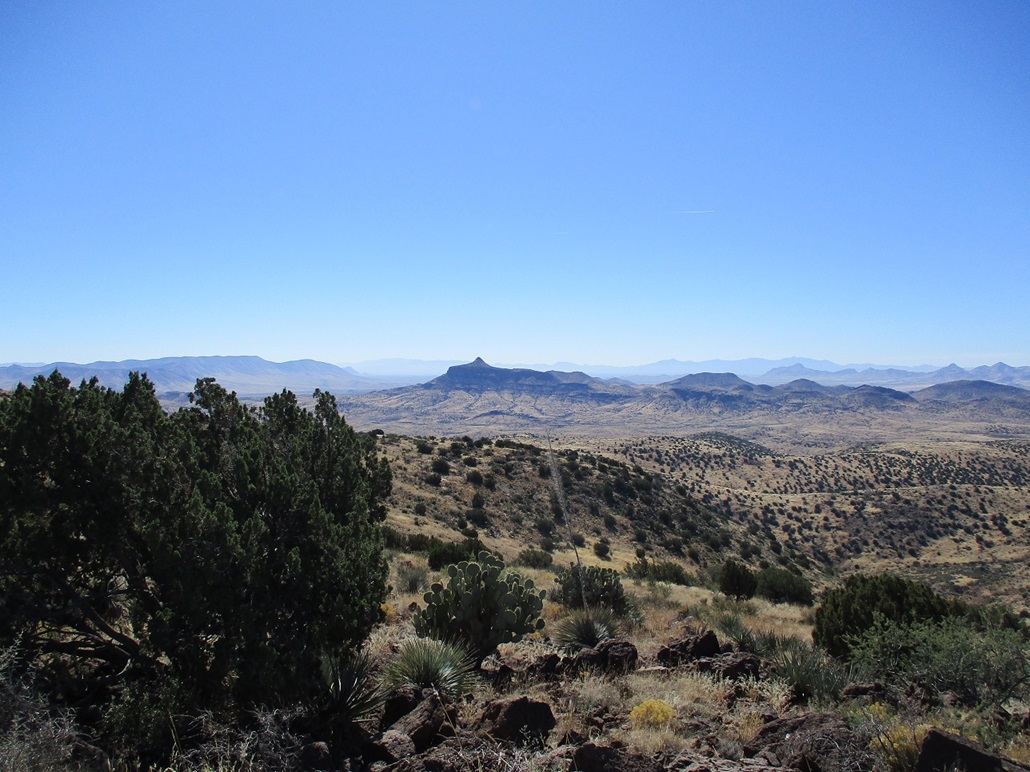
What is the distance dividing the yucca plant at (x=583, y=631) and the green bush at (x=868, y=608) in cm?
410

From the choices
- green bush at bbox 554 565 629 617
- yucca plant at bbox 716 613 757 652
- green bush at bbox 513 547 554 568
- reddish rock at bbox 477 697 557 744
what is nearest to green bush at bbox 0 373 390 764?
reddish rock at bbox 477 697 557 744

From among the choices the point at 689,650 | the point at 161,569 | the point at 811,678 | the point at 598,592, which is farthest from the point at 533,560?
the point at 161,569

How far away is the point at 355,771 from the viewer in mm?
5316

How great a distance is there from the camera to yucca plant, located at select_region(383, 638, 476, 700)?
270 inches

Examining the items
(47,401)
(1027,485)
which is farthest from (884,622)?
(1027,485)

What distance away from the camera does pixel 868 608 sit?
10680mm

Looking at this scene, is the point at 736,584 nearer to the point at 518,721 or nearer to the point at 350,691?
the point at 518,721

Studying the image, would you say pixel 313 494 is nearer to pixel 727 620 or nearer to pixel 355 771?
pixel 355 771

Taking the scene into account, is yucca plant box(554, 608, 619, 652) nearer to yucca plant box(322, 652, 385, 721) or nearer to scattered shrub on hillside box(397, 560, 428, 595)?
yucca plant box(322, 652, 385, 721)

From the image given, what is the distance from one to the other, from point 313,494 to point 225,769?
2.70 meters

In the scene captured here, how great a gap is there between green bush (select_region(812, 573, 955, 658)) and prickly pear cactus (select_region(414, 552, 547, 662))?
5820mm

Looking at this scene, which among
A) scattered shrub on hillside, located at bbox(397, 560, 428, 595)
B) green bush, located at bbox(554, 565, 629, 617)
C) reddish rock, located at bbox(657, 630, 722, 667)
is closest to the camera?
reddish rock, located at bbox(657, 630, 722, 667)

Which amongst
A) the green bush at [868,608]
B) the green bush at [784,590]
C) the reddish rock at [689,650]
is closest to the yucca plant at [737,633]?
the reddish rock at [689,650]

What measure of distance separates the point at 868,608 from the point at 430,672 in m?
8.34
